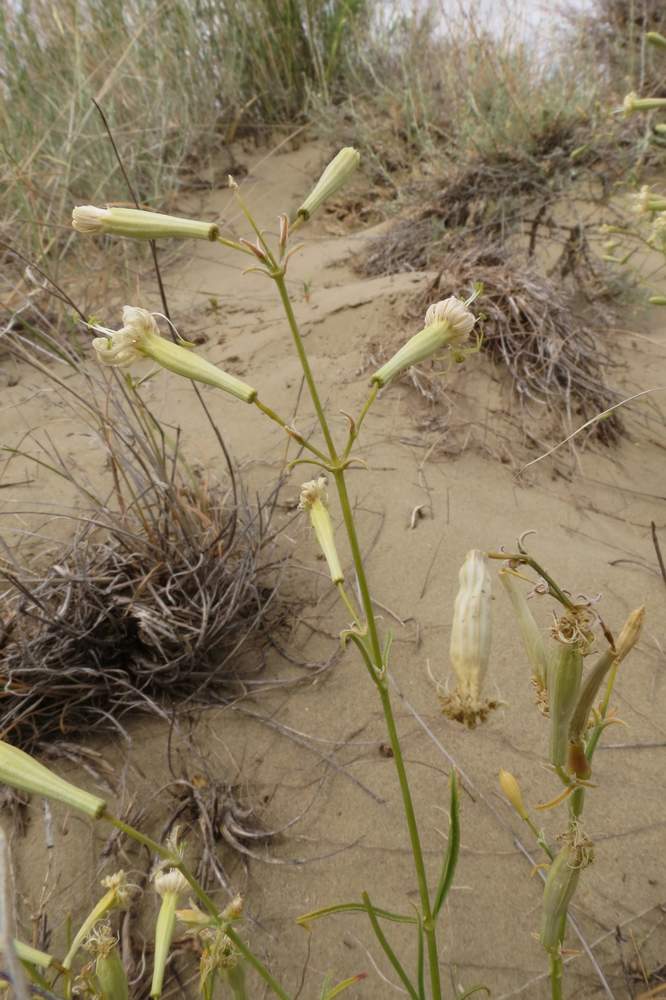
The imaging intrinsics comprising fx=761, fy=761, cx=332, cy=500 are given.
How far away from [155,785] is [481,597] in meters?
0.90

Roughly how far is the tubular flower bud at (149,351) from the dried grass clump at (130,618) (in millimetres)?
562

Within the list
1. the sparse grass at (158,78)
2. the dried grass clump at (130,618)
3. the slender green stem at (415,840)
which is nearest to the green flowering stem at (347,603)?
the slender green stem at (415,840)

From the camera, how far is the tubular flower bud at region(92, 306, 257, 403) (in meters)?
0.82

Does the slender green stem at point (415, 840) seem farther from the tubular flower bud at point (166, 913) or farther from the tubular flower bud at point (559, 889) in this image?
the tubular flower bud at point (166, 913)

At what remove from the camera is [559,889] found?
753 millimetres

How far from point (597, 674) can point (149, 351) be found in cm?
58

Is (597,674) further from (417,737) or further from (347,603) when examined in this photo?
(417,737)

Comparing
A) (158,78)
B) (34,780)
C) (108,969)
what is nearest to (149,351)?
(34,780)

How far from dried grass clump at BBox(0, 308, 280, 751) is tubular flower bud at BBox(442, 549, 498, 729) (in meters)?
0.81

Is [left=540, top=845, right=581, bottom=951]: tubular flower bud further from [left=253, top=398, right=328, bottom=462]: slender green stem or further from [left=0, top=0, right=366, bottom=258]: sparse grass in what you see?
[left=0, top=0, right=366, bottom=258]: sparse grass

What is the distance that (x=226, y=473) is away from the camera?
81.4 inches

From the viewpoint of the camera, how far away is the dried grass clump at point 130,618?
1.43m

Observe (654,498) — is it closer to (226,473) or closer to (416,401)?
(416,401)

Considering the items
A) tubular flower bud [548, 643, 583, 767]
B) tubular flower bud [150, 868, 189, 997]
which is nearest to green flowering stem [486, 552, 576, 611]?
tubular flower bud [548, 643, 583, 767]
